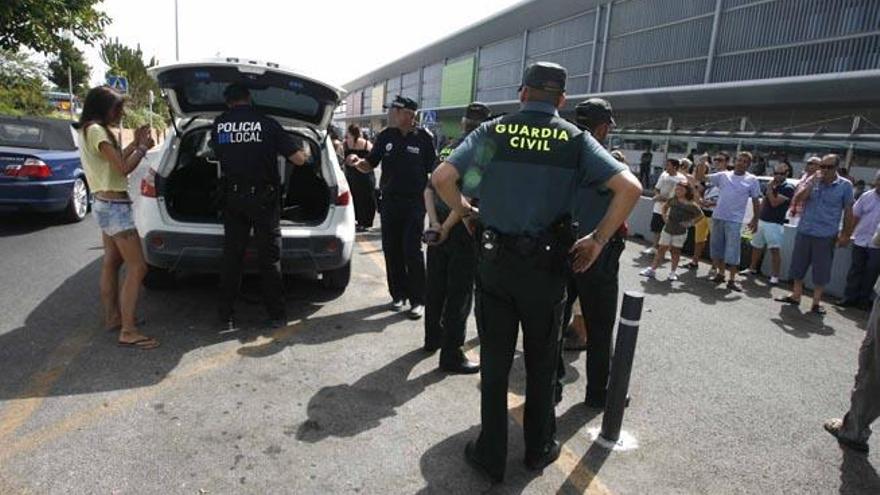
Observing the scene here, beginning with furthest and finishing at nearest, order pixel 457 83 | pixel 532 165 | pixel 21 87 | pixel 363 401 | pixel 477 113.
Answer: pixel 457 83, pixel 21 87, pixel 477 113, pixel 363 401, pixel 532 165

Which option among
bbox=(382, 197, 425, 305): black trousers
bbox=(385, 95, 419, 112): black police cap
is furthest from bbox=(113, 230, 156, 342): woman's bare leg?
bbox=(385, 95, 419, 112): black police cap

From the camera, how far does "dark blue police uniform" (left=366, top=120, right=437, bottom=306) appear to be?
4926 millimetres

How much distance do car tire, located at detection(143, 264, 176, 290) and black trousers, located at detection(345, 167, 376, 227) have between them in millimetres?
3830

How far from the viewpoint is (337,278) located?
18.1ft

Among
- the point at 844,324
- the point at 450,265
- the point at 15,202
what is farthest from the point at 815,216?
the point at 15,202

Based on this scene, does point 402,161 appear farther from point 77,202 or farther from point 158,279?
A: point 77,202

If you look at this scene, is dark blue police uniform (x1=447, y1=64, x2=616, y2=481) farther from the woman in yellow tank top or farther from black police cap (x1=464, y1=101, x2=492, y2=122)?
the woman in yellow tank top

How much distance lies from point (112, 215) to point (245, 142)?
1.03 meters

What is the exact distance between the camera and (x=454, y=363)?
399cm

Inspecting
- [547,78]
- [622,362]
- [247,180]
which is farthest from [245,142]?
[622,362]

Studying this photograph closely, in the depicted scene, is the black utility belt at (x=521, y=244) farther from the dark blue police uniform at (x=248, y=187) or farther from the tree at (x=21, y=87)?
the tree at (x=21, y=87)

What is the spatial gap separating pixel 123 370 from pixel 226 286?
955mm

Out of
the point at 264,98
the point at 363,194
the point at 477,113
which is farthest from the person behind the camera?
the point at 363,194

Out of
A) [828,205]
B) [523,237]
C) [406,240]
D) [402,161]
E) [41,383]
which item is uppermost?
[402,161]
